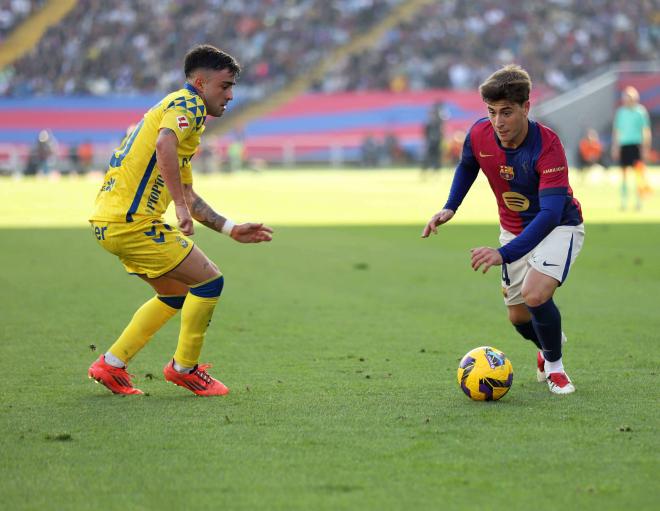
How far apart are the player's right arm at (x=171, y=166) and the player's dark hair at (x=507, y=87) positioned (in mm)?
1786

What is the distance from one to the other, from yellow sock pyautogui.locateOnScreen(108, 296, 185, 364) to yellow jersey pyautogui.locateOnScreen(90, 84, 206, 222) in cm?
60

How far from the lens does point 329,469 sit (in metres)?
4.79

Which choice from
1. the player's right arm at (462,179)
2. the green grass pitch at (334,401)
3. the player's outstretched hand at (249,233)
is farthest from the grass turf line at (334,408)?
the player's right arm at (462,179)

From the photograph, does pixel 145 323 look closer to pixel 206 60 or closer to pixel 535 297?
pixel 206 60

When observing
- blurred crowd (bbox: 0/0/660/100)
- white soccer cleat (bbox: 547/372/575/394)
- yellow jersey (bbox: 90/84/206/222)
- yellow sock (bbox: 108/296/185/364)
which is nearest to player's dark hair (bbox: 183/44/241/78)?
yellow jersey (bbox: 90/84/206/222)

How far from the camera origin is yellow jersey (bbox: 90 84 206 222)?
6410 mm

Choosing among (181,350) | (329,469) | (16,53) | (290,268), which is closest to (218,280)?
(181,350)

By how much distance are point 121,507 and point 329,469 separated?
954 mm

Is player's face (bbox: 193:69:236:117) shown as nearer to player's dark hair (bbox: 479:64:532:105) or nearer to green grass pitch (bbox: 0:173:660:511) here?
player's dark hair (bbox: 479:64:532:105)

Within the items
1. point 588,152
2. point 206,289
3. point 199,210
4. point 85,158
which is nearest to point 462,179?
point 199,210

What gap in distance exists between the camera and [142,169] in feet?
21.2

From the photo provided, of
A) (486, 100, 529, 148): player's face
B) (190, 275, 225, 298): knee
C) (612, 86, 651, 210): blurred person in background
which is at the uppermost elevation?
(486, 100, 529, 148): player's face

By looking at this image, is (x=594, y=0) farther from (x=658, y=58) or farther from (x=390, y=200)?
(x=390, y=200)

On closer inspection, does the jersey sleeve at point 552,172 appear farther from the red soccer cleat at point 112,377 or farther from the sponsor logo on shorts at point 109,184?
the red soccer cleat at point 112,377
